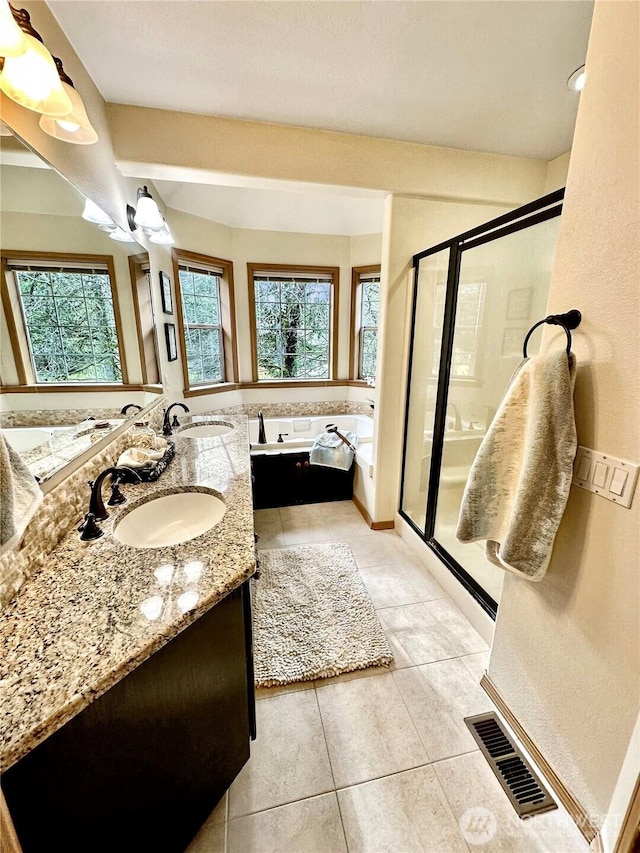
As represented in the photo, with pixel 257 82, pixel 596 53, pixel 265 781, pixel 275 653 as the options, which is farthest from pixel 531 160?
pixel 265 781

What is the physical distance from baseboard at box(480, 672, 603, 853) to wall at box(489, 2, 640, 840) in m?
0.03

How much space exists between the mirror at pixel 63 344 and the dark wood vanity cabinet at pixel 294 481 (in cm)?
149

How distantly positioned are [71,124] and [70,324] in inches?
24.5

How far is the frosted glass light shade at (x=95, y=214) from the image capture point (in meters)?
1.34

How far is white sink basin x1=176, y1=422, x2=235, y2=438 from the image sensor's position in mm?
2475

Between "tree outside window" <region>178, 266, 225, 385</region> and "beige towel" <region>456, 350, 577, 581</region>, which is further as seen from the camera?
"tree outside window" <region>178, 266, 225, 385</region>

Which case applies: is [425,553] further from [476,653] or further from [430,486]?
[476,653]

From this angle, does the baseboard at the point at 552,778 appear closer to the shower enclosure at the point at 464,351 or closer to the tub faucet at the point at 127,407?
the shower enclosure at the point at 464,351

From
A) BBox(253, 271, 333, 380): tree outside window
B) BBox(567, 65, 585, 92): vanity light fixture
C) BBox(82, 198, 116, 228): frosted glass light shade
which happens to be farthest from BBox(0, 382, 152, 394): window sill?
BBox(567, 65, 585, 92): vanity light fixture

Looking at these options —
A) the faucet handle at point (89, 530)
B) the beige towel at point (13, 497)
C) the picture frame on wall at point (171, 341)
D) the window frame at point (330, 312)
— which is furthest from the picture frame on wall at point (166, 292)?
the beige towel at point (13, 497)

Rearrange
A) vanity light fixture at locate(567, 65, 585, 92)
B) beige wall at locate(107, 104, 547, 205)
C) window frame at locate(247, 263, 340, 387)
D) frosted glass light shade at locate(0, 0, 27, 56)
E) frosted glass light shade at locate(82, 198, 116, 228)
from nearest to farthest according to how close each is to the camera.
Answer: frosted glass light shade at locate(0, 0, 27, 56) → frosted glass light shade at locate(82, 198, 116, 228) → vanity light fixture at locate(567, 65, 585, 92) → beige wall at locate(107, 104, 547, 205) → window frame at locate(247, 263, 340, 387)

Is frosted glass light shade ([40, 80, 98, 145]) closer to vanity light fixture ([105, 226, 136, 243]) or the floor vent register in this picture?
vanity light fixture ([105, 226, 136, 243])

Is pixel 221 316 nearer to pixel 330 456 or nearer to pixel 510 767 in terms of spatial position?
pixel 330 456

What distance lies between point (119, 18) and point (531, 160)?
2327 mm
